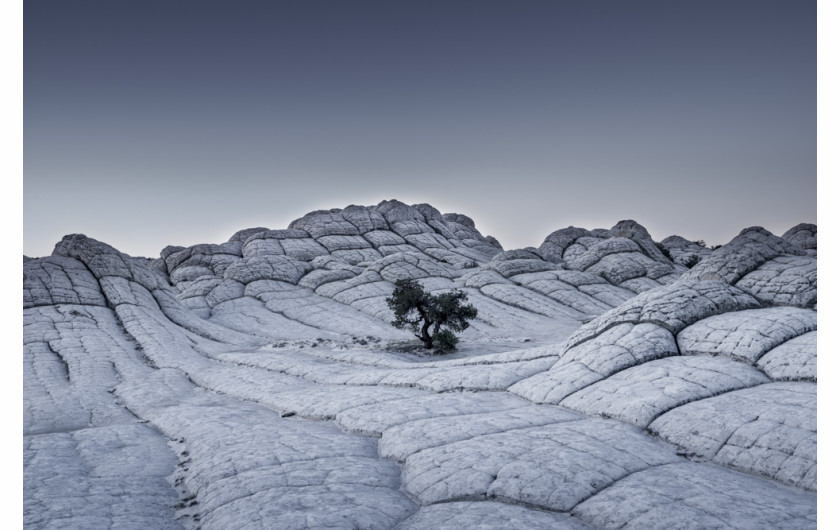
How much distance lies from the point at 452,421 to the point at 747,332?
11.3 meters

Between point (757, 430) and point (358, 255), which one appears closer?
point (757, 430)

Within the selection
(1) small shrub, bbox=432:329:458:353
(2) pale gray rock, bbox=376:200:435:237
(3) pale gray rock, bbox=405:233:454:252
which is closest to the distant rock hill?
(1) small shrub, bbox=432:329:458:353

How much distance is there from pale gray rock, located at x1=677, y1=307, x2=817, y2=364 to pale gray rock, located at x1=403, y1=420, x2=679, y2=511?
6.37 m

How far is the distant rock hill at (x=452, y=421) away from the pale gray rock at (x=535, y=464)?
0.17 feet

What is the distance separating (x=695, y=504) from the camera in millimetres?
9172

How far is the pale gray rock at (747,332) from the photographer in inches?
685

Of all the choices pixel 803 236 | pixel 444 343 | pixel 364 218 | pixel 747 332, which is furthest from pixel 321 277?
pixel 803 236

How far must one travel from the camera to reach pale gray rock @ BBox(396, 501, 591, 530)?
882 centimetres

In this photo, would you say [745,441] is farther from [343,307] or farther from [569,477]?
[343,307]

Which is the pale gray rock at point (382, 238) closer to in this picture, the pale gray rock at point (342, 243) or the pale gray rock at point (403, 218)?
the pale gray rock at point (342, 243)

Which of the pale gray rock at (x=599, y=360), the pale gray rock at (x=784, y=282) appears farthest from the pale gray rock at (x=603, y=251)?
the pale gray rock at (x=599, y=360)

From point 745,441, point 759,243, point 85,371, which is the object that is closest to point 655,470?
point 745,441

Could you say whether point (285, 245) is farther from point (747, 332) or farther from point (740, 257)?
point (747, 332)

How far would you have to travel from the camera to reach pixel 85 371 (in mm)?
29359
